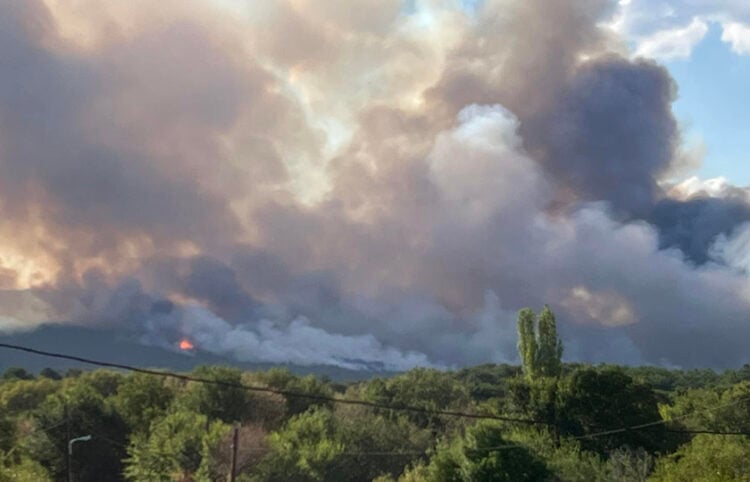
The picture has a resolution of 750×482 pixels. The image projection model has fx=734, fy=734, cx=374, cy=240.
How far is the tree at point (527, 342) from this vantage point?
6619cm

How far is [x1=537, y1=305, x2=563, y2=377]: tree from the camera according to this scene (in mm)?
66500

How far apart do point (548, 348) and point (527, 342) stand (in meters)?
2.19

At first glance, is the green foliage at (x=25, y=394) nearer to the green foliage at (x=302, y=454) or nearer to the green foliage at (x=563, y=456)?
the green foliage at (x=302, y=454)

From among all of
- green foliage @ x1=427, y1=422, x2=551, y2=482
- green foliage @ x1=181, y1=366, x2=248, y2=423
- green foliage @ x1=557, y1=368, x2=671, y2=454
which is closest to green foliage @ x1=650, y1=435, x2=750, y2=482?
green foliage @ x1=427, y1=422, x2=551, y2=482

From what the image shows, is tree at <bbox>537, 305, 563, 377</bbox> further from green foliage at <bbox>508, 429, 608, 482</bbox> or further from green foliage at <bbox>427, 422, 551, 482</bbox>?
green foliage at <bbox>427, 422, 551, 482</bbox>

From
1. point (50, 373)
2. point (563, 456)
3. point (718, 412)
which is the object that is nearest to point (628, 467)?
point (563, 456)

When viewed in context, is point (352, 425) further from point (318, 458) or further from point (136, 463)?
point (136, 463)

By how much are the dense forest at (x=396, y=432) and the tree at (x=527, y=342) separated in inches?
5.0

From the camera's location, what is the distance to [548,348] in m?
67.6

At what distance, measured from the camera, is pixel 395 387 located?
272 ft

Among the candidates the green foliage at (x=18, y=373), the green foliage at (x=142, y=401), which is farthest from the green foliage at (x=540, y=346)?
the green foliage at (x=18, y=373)

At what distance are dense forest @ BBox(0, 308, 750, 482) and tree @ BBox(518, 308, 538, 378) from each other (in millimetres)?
128

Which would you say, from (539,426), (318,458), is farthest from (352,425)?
(539,426)

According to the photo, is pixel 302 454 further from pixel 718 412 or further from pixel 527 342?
pixel 718 412
